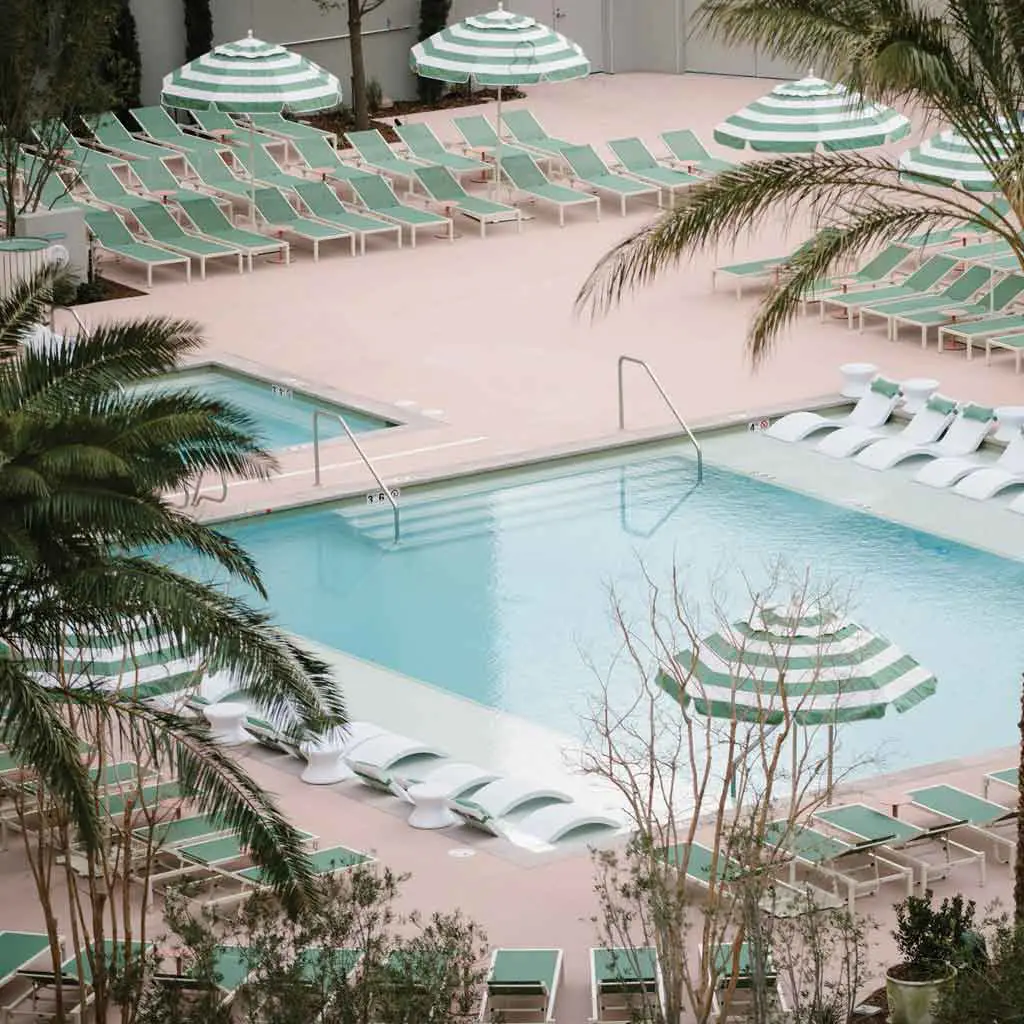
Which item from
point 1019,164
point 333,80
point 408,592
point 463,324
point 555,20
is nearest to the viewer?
point 1019,164

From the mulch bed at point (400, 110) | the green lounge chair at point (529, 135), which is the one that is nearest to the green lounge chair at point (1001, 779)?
the green lounge chair at point (529, 135)

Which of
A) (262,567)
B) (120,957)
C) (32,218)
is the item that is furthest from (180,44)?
(120,957)

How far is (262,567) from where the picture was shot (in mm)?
19453

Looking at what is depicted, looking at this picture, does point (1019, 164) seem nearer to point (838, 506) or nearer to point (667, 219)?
point (667, 219)

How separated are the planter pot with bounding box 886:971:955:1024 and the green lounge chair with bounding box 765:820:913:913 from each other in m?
1.28

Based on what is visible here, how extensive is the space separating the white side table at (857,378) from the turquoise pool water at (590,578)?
6.25ft

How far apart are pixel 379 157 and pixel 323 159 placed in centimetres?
85

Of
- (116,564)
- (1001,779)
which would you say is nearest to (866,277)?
(1001,779)

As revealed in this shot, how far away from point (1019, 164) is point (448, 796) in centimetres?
513

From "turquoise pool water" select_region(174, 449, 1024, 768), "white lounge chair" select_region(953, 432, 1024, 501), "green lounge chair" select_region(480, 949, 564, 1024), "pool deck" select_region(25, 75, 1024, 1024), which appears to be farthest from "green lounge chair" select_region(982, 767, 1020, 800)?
"white lounge chair" select_region(953, 432, 1024, 501)

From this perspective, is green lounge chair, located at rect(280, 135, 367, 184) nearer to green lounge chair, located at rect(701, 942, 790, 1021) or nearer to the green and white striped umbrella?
the green and white striped umbrella

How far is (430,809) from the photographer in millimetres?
14805

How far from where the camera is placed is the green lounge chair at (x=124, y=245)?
1032 inches

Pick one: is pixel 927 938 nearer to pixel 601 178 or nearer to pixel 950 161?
pixel 950 161
